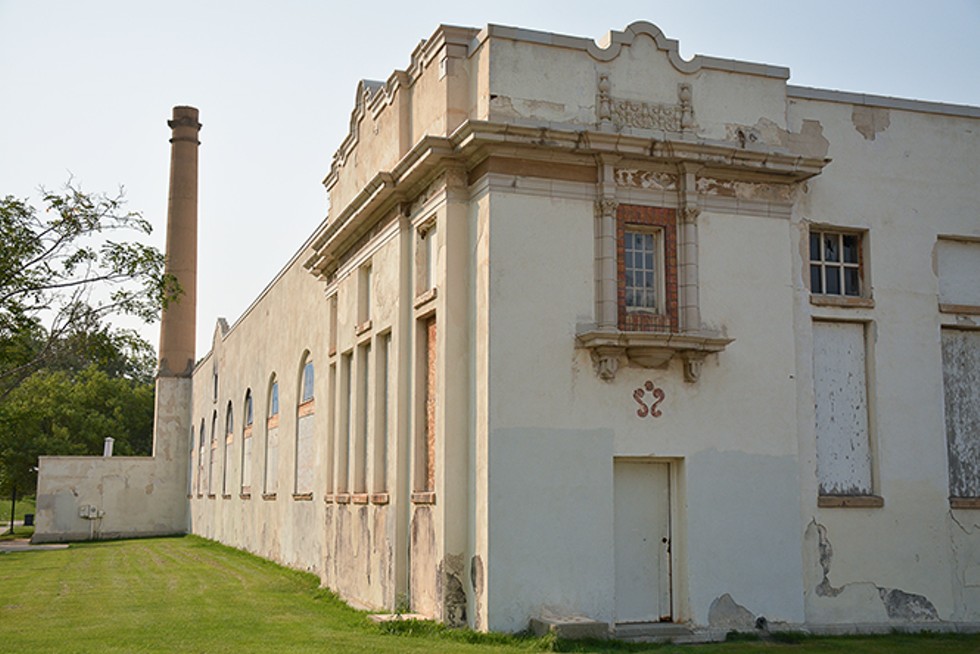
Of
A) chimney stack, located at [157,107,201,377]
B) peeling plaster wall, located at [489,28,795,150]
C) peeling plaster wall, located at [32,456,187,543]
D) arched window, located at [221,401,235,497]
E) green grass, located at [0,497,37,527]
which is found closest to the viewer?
peeling plaster wall, located at [489,28,795,150]

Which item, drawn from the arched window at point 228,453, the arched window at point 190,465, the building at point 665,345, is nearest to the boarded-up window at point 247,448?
the arched window at point 228,453

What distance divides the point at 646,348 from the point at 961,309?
5.29m

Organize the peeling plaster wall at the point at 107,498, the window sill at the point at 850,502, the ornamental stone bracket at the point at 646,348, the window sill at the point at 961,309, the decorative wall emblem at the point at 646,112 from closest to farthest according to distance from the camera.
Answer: the ornamental stone bracket at the point at 646,348 → the decorative wall emblem at the point at 646,112 → the window sill at the point at 850,502 → the window sill at the point at 961,309 → the peeling plaster wall at the point at 107,498

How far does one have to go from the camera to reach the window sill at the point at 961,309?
15.9 m

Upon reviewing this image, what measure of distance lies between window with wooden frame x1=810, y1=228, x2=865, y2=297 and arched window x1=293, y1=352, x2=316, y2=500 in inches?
455

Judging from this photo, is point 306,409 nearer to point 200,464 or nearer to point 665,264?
point 665,264

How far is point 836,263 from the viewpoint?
15.7 meters

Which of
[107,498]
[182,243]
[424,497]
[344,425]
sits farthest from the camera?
[182,243]

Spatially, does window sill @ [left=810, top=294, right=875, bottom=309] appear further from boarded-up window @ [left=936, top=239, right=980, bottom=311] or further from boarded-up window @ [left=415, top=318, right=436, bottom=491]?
boarded-up window @ [left=415, top=318, right=436, bottom=491]

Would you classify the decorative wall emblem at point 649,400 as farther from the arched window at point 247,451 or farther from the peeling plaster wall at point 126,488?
the peeling plaster wall at point 126,488

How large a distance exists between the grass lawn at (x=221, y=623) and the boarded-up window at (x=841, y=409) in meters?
2.14

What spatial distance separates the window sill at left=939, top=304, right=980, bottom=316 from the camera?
52.1 feet

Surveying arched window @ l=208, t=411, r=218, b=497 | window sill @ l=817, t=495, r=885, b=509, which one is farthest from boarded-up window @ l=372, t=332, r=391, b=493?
arched window @ l=208, t=411, r=218, b=497

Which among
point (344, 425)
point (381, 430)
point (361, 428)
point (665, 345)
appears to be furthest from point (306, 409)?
point (665, 345)
